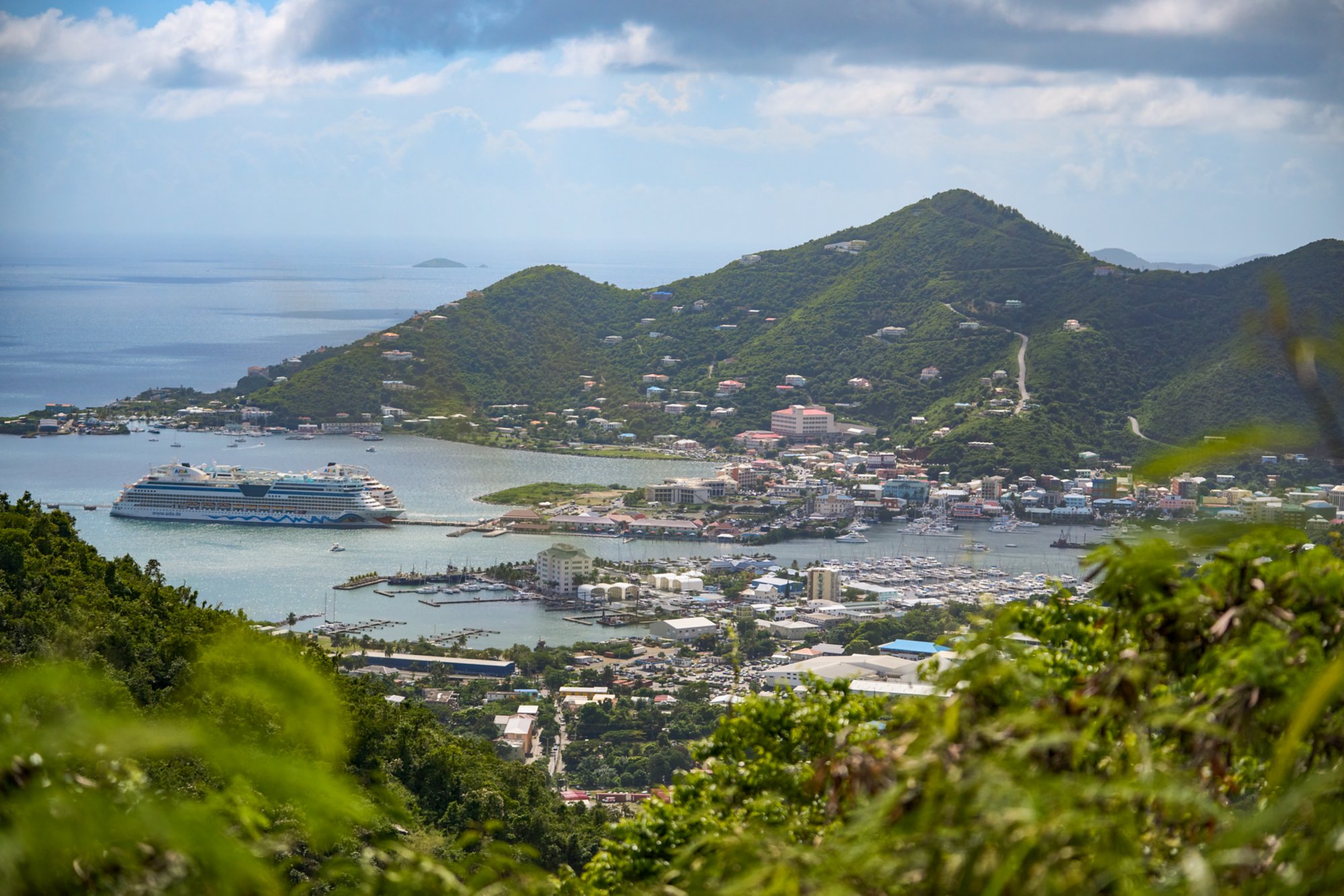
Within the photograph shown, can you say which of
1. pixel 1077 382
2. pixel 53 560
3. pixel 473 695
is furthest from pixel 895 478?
pixel 53 560

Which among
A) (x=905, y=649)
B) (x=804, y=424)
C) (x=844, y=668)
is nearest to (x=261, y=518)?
(x=804, y=424)

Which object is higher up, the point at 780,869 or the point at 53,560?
the point at 780,869

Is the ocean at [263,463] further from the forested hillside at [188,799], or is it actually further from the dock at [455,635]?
the forested hillside at [188,799]

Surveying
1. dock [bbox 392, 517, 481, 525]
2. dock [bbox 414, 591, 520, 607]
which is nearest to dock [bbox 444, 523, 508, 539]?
dock [bbox 392, 517, 481, 525]

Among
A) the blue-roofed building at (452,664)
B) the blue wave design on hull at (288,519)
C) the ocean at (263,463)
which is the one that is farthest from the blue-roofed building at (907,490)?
the blue-roofed building at (452,664)

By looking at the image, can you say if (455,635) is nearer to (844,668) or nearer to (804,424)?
(844,668)

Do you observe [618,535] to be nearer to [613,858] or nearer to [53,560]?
[53,560]

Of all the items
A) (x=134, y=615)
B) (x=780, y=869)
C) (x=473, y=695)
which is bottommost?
(x=473, y=695)
